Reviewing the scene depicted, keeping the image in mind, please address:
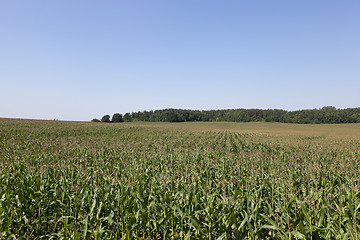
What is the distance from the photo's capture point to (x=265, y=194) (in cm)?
625

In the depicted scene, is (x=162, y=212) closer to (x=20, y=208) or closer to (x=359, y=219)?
(x=20, y=208)

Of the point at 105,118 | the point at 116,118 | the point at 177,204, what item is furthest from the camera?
the point at 116,118

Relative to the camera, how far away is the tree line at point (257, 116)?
111 meters

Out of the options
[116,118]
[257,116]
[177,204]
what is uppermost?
[257,116]

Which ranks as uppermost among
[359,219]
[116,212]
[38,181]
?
[38,181]

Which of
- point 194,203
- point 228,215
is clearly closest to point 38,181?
point 194,203

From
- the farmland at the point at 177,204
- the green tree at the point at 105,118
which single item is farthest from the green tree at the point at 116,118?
the farmland at the point at 177,204

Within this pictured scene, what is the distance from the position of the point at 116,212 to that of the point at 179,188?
2142 millimetres

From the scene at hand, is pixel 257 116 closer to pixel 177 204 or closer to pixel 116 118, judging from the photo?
pixel 116 118

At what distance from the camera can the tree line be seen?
111m

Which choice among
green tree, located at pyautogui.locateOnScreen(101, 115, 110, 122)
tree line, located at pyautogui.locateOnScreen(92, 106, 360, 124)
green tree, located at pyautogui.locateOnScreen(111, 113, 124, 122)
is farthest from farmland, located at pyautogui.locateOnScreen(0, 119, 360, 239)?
tree line, located at pyautogui.locateOnScreen(92, 106, 360, 124)

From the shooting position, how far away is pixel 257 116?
136m

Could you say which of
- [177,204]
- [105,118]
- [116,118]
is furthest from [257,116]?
[177,204]

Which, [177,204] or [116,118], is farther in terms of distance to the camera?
[116,118]
